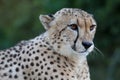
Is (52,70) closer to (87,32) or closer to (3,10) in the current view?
(87,32)

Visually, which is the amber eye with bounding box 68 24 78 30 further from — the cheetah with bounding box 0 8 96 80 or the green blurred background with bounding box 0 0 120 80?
the green blurred background with bounding box 0 0 120 80

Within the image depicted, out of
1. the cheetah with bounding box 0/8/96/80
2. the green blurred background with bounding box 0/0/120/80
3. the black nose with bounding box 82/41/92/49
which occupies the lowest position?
the black nose with bounding box 82/41/92/49

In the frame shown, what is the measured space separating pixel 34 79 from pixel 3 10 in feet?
51.6

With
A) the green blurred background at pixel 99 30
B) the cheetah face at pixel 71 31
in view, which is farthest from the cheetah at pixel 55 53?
the green blurred background at pixel 99 30

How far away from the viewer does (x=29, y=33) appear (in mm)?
23594

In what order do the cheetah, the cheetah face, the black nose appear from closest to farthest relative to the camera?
1. the black nose
2. the cheetah face
3. the cheetah

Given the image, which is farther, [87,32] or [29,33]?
[29,33]

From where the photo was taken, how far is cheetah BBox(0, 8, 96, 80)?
10.5m

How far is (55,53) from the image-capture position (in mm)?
10750

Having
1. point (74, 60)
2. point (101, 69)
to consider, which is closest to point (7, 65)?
point (74, 60)

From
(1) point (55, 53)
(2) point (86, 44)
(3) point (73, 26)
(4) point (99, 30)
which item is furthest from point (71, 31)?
(4) point (99, 30)

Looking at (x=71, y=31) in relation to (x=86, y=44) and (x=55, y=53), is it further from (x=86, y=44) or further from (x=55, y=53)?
(x=55, y=53)

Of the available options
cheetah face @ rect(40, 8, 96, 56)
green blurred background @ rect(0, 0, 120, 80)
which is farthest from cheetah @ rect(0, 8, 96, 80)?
green blurred background @ rect(0, 0, 120, 80)

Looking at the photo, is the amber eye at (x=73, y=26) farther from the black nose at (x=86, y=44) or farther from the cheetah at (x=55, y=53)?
the black nose at (x=86, y=44)
